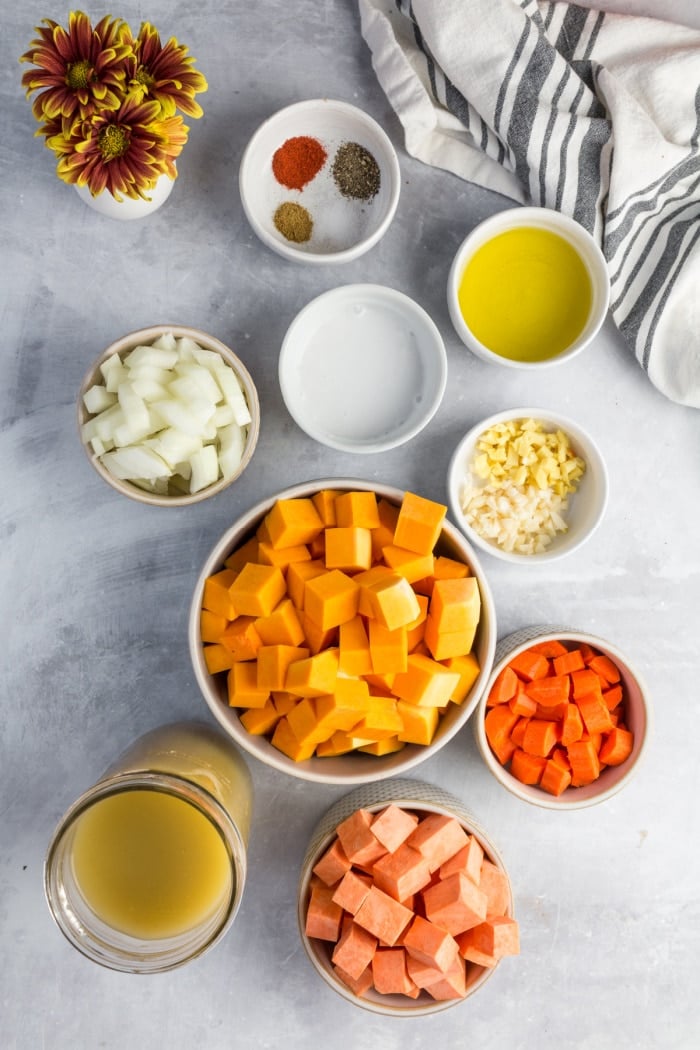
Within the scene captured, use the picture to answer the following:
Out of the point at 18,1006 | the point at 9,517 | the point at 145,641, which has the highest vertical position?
the point at 9,517

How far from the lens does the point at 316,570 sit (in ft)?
4.74

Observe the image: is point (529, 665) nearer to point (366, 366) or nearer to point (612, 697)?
point (612, 697)

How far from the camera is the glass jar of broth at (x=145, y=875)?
1.38 metres

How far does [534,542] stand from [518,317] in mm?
428

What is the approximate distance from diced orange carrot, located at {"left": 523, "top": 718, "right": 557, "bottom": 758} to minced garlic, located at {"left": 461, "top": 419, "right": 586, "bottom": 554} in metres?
0.32

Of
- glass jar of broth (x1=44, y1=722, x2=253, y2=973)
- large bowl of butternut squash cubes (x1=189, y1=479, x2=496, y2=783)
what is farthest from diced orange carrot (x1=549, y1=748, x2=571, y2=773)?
glass jar of broth (x1=44, y1=722, x2=253, y2=973)

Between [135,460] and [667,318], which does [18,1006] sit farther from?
[667,318]

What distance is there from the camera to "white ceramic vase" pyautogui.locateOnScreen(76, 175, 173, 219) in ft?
5.22

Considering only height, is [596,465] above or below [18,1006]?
above

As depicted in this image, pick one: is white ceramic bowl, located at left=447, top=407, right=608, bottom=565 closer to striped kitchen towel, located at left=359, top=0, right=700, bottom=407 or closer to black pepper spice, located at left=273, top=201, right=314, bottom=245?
striped kitchen towel, located at left=359, top=0, right=700, bottom=407

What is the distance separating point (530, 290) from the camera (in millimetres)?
1690

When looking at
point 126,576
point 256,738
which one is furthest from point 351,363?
point 256,738

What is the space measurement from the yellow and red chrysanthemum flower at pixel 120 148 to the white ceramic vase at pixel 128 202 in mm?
107

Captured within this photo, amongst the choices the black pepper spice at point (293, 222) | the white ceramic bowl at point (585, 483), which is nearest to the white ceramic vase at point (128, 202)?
the black pepper spice at point (293, 222)
